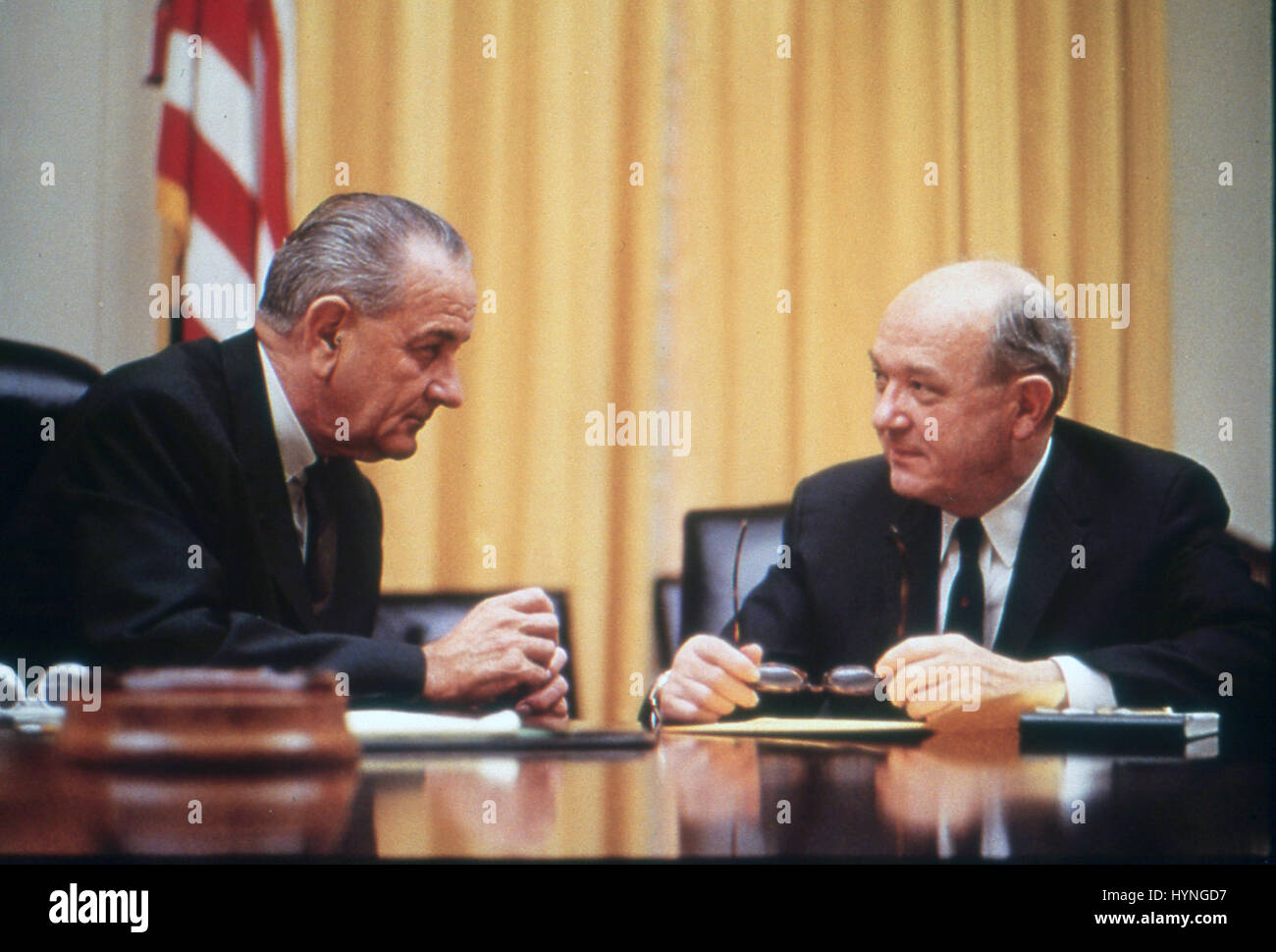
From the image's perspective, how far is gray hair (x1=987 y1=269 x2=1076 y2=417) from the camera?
6.39 feet

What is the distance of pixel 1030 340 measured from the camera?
6.45 feet

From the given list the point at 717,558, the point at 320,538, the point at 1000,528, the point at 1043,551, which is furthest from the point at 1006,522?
the point at 320,538

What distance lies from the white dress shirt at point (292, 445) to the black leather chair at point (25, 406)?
30cm

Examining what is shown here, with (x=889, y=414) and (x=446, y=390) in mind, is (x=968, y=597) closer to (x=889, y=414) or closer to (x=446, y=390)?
(x=889, y=414)

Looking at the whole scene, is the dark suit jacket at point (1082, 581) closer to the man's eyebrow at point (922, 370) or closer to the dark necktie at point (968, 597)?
the dark necktie at point (968, 597)

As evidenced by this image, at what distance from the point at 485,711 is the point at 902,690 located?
0.56m

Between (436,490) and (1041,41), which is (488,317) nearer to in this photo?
(436,490)

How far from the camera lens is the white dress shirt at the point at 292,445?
1799 millimetres

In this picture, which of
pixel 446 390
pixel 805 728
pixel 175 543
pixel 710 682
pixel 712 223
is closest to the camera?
pixel 805 728

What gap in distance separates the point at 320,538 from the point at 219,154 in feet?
3.55
